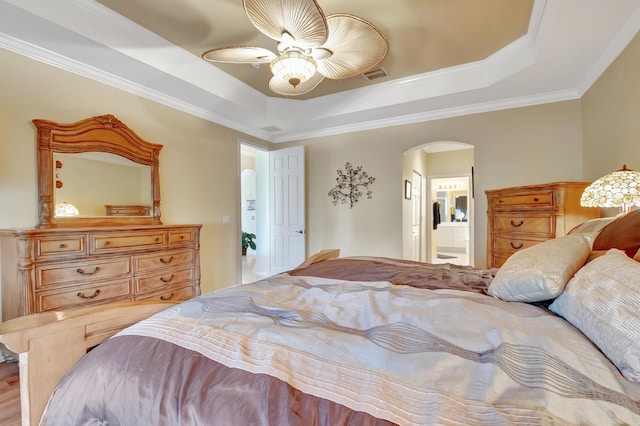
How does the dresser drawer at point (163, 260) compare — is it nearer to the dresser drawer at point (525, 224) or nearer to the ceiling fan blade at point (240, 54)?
the ceiling fan blade at point (240, 54)

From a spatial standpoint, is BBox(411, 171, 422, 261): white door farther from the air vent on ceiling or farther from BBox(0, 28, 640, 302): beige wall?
the air vent on ceiling

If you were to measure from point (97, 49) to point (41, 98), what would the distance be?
631mm

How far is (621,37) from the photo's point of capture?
87.5 inches

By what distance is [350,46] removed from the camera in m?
2.06

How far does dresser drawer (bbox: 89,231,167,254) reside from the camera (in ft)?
7.77

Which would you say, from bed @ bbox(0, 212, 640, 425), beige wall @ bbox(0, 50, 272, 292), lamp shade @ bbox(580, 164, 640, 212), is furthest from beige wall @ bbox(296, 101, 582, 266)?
bed @ bbox(0, 212, 640, 425)

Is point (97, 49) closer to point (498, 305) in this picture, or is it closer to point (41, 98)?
point (41, 98)

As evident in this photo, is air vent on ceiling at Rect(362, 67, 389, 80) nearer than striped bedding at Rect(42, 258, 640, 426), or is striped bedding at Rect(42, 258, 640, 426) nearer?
striped bedding at Rect(42, 258, 640, 426)

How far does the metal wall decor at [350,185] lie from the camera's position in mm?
4338

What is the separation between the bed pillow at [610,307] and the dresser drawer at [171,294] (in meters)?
2.73

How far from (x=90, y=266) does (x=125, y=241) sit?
0.32 metres

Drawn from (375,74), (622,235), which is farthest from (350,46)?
(622,235)

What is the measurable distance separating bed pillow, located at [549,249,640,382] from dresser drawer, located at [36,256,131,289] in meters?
2.97

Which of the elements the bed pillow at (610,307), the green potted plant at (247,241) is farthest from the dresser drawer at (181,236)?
the green potted plant at (247,241)
